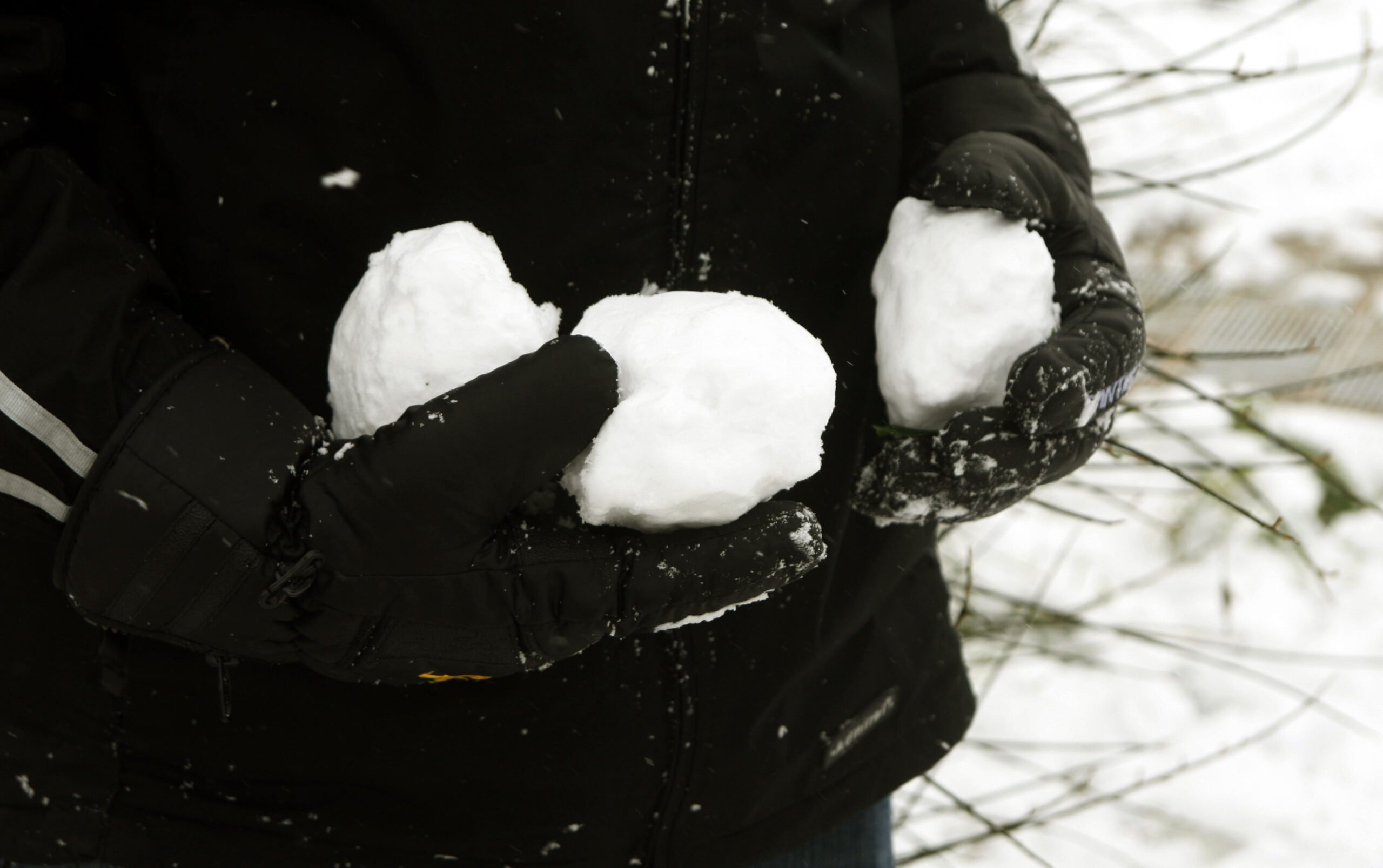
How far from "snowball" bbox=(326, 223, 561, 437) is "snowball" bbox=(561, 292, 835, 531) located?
3.1 inches

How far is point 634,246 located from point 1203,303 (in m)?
3.51

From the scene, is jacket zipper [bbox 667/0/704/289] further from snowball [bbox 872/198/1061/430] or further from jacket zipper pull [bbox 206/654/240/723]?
jacket zipper pull [bbox 206/654/240/723]

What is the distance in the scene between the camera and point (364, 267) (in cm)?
100

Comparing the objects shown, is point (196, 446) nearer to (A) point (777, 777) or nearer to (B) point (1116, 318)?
(A) point (777, 777)

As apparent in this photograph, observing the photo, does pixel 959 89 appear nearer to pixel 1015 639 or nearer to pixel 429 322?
pixel 429 322

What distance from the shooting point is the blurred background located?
7.75 ft

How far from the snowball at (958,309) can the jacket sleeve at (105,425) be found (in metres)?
0.62

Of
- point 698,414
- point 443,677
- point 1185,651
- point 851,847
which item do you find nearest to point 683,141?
point 698,414

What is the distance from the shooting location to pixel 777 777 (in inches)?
45.4

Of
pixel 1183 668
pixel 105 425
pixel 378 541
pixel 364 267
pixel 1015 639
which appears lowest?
pixel 1183 668

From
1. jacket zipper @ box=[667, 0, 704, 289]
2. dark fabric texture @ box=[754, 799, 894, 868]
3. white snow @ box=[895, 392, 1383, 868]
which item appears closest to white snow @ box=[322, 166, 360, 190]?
jacket zipper @ box=[667, 0, 704, 289]

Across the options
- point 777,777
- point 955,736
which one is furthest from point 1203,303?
point 777,777

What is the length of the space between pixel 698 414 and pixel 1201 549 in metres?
2.79

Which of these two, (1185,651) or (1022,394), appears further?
(1185,651)
